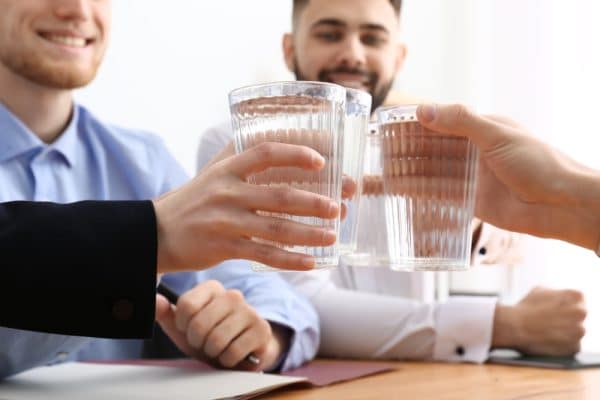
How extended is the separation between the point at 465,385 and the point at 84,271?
53 centimetres

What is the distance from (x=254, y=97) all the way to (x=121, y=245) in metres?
0.21

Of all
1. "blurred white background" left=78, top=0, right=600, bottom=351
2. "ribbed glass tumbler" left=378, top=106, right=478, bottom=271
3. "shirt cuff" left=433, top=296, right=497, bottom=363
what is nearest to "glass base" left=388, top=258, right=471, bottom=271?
"ribbed glass tumbler" left=378, top=106, right=478, bottom=271

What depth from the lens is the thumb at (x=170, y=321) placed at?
1188 millimetres

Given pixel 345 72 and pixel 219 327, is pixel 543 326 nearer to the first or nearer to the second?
pixel 219 327

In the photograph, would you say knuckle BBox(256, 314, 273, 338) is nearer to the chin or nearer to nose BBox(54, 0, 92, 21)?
the chin

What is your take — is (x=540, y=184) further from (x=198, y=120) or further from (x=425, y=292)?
(x=198, y=120)

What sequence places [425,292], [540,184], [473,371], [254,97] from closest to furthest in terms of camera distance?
[254,97] < [540,184] < [473,371] < [425,292]

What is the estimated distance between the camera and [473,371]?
A: 121 centimetres

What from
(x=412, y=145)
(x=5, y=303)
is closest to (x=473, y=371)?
(x=412, y=145)

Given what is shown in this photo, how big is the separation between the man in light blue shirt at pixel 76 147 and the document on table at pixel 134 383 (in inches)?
8.5

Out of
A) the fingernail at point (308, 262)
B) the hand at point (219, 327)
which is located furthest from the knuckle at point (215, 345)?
the fingernail at point (308, 262)

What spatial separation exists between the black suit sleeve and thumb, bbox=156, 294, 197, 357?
0.34m

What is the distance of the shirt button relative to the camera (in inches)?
32.8

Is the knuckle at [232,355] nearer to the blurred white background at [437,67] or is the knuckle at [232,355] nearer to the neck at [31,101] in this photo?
the neck at [31,101]
